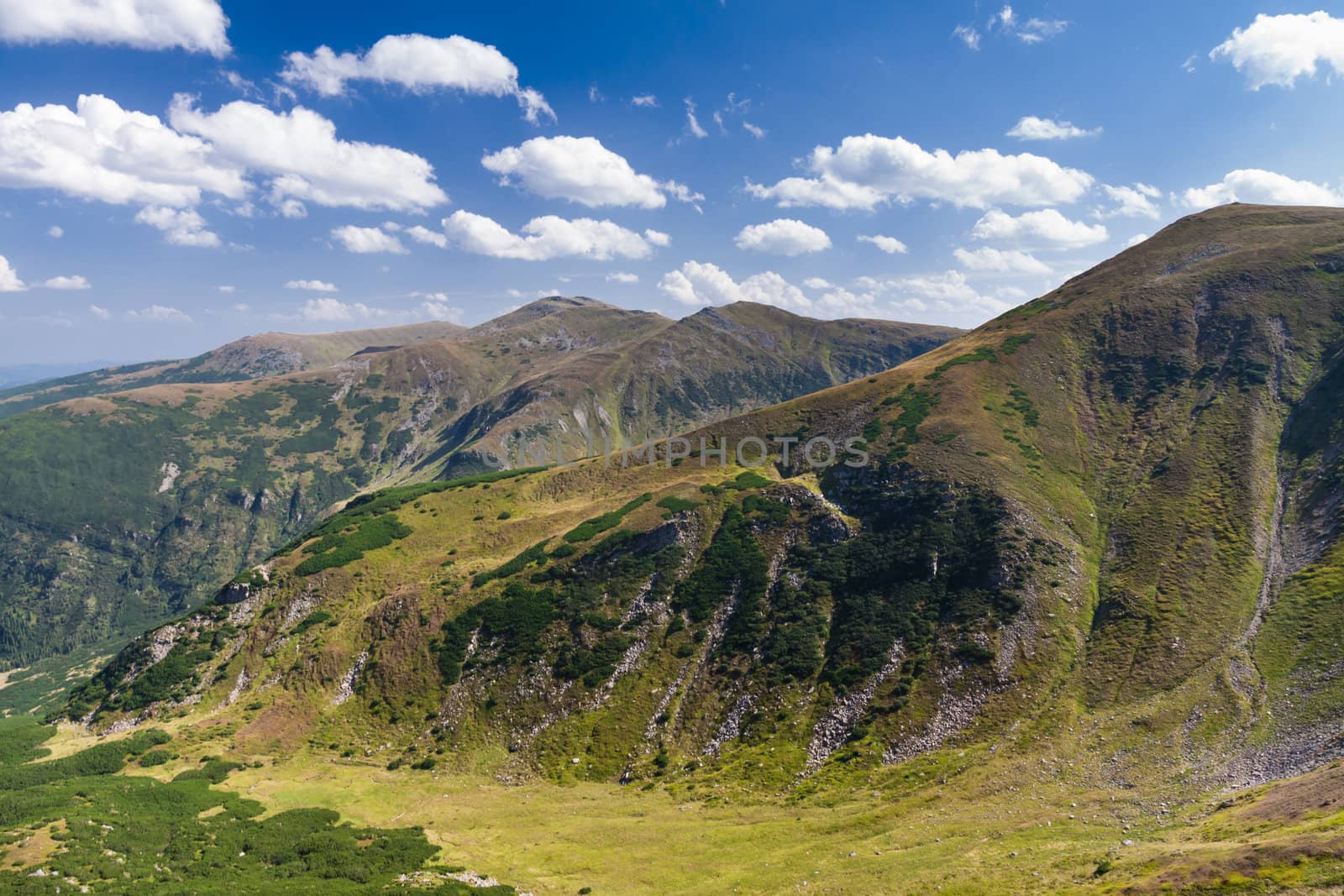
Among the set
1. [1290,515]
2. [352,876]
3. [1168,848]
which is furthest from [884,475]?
[352,876]

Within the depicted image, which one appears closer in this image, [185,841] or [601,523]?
[185,841]

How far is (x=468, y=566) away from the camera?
3593 inches

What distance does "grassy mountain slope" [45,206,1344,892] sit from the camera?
46.6 metres

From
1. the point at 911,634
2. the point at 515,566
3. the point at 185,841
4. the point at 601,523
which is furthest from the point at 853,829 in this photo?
the point at 515,566

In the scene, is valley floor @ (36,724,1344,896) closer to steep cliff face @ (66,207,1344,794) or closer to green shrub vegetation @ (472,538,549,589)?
steep cliff face @ (66,207,1344,794)

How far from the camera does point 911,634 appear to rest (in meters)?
68.2

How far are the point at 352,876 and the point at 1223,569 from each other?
90066 millimetres

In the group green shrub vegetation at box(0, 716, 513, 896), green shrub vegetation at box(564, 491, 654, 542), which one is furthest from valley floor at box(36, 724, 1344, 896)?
green shrub vegetation at box(564, 491, 654, 542)

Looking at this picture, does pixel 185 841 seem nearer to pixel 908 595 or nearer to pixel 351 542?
pixel 351 542

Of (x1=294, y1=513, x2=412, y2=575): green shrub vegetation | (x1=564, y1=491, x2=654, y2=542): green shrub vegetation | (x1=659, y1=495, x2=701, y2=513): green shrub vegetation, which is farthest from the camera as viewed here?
(x1=659, y1=495, x2=701, y2=513): green shrub vegetation

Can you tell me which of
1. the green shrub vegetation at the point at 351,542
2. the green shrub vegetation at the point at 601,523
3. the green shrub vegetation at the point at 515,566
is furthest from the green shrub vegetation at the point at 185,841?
the green shrub vegetation at the point at 601,523

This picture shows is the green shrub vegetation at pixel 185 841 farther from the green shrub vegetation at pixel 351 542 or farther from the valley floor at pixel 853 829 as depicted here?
the green shrub vegetation at pixel 351 542

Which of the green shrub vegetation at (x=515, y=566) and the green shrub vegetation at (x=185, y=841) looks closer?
the green shrub vegetation at (x=185, y=841)

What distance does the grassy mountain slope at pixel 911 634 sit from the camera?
153ft
